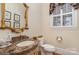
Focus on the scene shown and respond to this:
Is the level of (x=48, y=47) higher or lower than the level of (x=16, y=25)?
lower

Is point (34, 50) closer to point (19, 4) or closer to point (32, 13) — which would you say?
point (32, 13)

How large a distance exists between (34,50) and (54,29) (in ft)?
1.04

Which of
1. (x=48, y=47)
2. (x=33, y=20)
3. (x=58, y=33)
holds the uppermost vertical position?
(x=33, y=20)

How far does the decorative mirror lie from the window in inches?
12.6

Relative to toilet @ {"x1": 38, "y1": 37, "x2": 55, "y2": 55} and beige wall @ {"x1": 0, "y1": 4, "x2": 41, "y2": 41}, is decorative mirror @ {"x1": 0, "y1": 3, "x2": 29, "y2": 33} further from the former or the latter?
toilet @ {"x1": 38, "y1": 37, "x2": 55, "y2": 55}

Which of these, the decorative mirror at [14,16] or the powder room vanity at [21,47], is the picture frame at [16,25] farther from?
the powder room vanity at [21,47]

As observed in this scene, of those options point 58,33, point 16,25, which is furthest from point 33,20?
point 58,33

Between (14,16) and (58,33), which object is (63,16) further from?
(14,16)

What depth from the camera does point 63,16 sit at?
1.52 metres

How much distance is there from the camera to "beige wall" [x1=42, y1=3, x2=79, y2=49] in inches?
58.8

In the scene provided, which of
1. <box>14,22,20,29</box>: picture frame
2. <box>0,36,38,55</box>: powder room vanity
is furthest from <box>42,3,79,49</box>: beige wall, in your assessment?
<box>14,22,20,29</box>: picture frame

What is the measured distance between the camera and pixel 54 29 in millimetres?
1524

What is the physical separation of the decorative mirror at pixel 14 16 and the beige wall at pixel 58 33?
0.69 feet

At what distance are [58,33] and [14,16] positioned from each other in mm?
515
